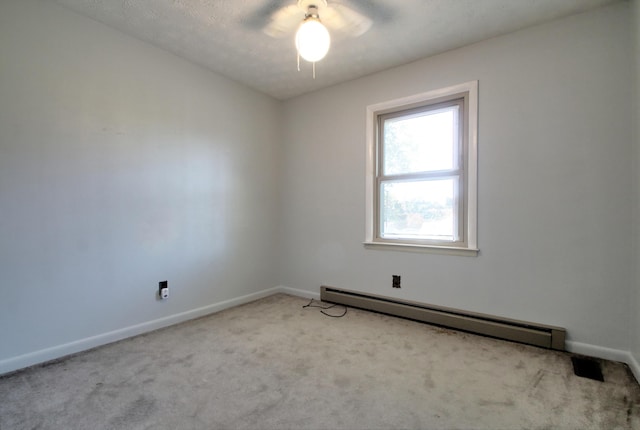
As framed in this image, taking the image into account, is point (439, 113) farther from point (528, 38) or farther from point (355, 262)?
point (355, 262)

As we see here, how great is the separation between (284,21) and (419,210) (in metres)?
2.05

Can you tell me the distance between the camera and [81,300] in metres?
2.29

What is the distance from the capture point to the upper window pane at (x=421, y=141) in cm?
288

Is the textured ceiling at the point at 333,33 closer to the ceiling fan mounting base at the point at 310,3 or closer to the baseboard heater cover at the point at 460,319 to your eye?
the ceiling fan mounting base at the point at 310,3

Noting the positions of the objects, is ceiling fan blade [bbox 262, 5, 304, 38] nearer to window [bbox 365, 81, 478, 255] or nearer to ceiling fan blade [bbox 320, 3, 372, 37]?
ceiling fan blade [bbox 320, 3, 372, 37]

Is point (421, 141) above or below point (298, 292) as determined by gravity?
above

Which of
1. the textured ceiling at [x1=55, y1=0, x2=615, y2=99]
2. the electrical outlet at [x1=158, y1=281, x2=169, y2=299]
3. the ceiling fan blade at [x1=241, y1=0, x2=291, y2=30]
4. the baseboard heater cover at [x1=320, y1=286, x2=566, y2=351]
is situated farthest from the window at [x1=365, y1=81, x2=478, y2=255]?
the electrical outlet at [x1=158, y1=281, x2=169, y2=299]

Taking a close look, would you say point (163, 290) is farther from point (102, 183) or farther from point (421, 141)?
point (421, 141)

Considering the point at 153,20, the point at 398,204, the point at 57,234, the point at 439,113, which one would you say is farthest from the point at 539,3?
the point at 57,234

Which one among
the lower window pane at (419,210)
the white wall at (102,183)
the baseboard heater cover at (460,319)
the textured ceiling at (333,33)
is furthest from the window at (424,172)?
the white wall at (102,183)

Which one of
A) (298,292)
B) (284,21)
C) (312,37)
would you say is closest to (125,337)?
(298,292)

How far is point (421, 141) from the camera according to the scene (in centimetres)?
305

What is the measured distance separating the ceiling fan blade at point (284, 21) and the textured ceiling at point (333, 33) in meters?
0.05

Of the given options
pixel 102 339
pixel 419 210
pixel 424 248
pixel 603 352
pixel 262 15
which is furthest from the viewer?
pixel 419 210
